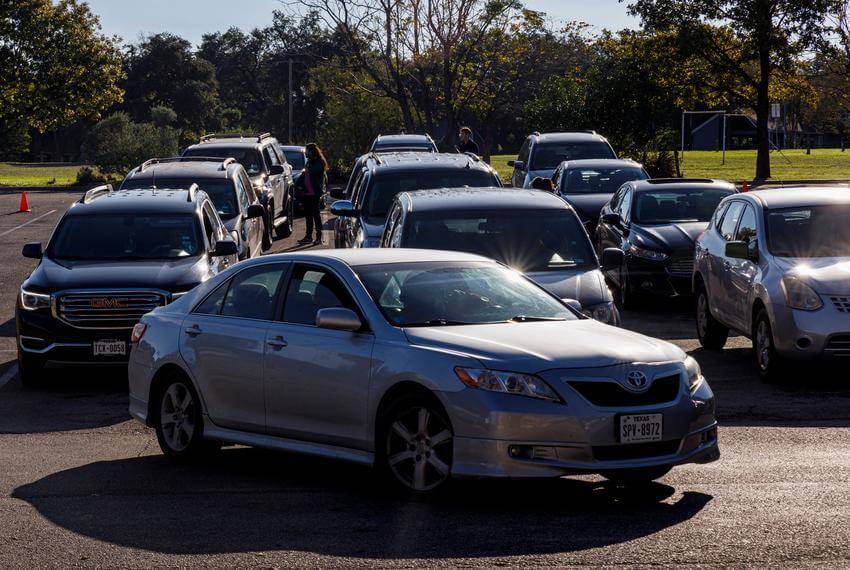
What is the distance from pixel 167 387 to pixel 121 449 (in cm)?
89

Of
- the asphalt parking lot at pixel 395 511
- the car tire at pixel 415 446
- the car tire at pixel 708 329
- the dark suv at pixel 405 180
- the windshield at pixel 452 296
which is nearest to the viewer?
the asphalt parking lot at pixel 395 511

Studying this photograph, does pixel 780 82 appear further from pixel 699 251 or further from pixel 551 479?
pixel 551 479

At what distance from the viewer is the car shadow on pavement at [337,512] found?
7.09 m

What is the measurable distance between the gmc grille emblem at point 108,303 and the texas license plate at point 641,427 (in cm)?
714

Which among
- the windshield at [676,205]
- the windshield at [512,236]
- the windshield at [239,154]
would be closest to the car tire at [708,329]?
the windshield at [512,236]

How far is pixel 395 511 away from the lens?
7828 mm

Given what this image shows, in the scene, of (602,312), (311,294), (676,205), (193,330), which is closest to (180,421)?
(193,330)

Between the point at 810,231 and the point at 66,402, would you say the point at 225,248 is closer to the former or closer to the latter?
the point at 66,402

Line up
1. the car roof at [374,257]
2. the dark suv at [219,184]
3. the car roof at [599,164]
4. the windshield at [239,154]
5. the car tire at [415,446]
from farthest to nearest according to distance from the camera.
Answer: the windshield at [239,154] → the car roof at [599,164] → the dark suv at [219,184] → the car roof at [374,257] → the car tire at [415,446]

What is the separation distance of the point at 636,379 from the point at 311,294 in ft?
7.59

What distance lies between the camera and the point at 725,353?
595 inches

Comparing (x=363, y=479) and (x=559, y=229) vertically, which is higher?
(x=559, y=229)

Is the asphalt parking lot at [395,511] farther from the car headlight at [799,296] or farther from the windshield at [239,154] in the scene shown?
the windshield at [239,154]

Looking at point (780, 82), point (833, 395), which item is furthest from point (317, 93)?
point (833, 395)
